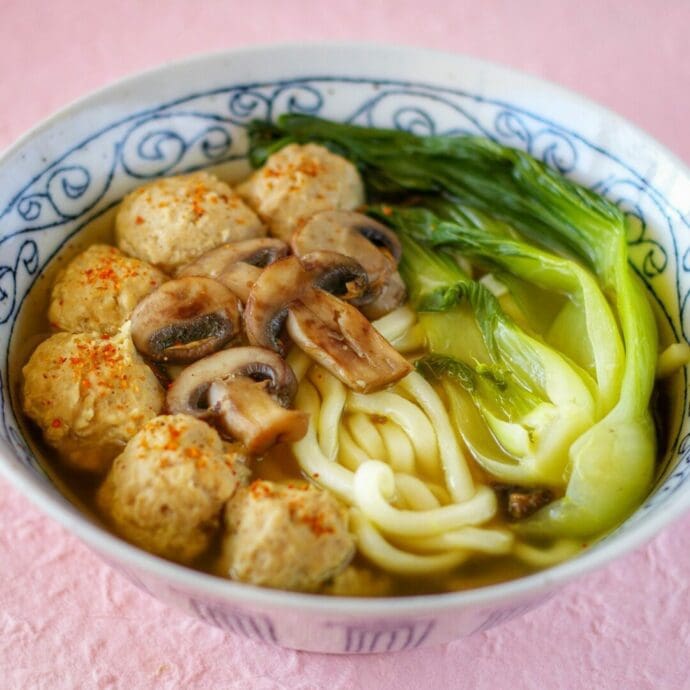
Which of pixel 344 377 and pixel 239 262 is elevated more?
pixel 239 262

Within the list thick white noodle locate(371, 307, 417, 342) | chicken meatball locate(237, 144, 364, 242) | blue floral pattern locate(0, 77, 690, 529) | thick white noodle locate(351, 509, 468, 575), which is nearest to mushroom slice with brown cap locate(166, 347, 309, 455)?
thick white noodle locate(351, 509, 468, 575)

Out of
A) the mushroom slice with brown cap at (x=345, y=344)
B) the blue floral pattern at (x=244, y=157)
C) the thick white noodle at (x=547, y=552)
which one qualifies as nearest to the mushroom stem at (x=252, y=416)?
the mushroom slice with brown cap at (x=345, y=344)

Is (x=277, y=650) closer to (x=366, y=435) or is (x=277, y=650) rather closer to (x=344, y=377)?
(x=366, y=435)

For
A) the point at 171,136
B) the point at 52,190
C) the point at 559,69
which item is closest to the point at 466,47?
the point at 559,69

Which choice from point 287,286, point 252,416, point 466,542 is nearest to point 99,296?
point 287,286

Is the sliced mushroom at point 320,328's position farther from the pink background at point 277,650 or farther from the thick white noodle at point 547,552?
the pink background at point 277,650

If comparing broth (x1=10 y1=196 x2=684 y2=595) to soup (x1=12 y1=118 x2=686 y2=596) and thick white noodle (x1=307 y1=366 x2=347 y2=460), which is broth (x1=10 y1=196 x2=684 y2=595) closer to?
soup (x1=12 y1=118 x2=686 y2=596)
